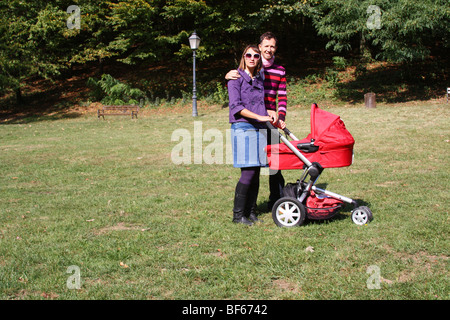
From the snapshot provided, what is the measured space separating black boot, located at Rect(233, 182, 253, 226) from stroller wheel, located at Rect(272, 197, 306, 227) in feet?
1.20

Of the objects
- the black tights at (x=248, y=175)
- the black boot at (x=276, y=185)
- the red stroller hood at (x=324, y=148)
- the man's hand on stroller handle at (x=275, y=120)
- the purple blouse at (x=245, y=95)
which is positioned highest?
Answer: the purple blouse at (x=245, y=95)

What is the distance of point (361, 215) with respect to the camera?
511 cm

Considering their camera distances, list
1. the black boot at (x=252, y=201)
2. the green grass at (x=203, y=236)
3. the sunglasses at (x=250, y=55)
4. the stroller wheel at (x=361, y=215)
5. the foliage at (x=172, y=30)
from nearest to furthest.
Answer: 1. the green grass at (x=203, y=236)
2. the sunglasses at (x=250, y=55)
3. the stroller wheel at (x=361, y=215)
4. the black boot at (x=252, y=201)
5. the foliage at (x=172, y=30)

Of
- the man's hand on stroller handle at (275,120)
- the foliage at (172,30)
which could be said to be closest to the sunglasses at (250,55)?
the man's hand on stroller handle at (275,120)

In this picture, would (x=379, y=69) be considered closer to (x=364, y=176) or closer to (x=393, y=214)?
(x=364, y=176)

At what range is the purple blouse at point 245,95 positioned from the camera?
498 centimetres

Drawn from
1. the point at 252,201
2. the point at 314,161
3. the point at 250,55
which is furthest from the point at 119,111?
the point at 314,161

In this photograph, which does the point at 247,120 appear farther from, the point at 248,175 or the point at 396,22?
the point at 396,22

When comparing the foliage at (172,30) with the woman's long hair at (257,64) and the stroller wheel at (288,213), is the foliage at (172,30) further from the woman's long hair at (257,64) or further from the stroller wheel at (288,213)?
the stroller wheel at (288,213)

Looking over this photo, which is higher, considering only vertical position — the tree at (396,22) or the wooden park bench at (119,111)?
the tree at (396,22)

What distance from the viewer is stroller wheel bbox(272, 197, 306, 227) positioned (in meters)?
5.00

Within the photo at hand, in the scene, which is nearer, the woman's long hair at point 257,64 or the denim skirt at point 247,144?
the woman's long hair at point 257,64

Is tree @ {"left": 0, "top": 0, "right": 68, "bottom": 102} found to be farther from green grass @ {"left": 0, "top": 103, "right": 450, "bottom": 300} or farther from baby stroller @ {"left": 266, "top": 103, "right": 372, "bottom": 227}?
baby stroller @ {"left": 266, "top": 103, "right": 372, "bottom": 227}

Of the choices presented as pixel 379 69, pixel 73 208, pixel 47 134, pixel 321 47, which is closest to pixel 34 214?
→ pixel 73 208
